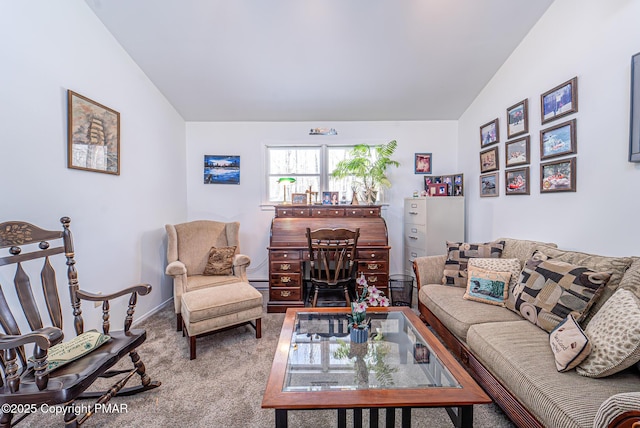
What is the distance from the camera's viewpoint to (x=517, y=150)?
9.02ft

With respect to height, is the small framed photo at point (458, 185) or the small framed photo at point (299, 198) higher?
the small framed photo at point (458, 185)

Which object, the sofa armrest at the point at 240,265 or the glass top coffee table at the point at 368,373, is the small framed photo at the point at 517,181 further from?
the sofa armrest at the point at 240,265

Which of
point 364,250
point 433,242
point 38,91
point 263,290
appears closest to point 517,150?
point 433,242

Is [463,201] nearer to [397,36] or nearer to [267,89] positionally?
[397,36]

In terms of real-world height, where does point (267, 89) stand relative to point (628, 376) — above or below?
above

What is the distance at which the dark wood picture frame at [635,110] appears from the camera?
5.50ft

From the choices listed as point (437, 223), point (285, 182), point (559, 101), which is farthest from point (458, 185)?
point (285, 182)

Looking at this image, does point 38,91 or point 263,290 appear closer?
point 38,91

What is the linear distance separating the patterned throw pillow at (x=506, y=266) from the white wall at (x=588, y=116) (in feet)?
1.50

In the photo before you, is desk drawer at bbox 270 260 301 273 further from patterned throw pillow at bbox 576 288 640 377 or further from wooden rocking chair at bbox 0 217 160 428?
patterned throw pillow at bbox 576 288 640 377

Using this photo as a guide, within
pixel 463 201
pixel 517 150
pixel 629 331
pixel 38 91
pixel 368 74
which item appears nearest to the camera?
pixel 629 331

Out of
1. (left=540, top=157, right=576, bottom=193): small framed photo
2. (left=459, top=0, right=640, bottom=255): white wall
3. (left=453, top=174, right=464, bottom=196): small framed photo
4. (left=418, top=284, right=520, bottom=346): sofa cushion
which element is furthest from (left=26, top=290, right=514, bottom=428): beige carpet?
(left=453, top=174, right=464, bottom=196): small framed photo

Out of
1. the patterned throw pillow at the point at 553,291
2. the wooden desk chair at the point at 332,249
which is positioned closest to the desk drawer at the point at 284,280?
the wooden desk chair at the point at 332,249

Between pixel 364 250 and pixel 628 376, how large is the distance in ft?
7.21
